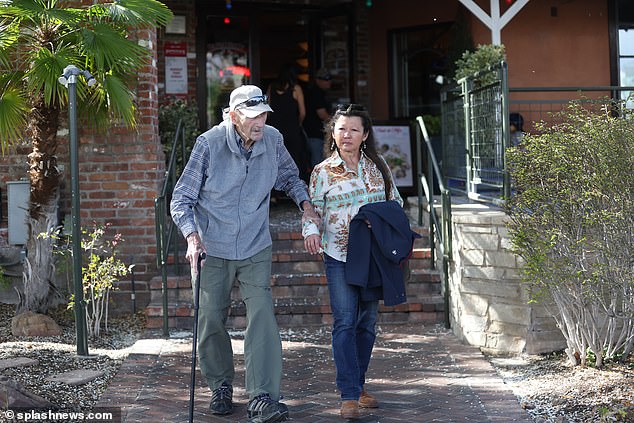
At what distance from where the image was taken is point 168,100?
10.6 m

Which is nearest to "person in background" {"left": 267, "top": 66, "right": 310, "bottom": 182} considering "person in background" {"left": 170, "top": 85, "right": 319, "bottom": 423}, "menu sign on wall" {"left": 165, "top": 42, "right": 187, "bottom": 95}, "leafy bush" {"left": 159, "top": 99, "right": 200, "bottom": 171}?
"leafy bush" {"left": 159, "top": 99, "right": 200, "bottom": 171}

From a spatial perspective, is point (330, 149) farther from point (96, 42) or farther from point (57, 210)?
point (57, 210)

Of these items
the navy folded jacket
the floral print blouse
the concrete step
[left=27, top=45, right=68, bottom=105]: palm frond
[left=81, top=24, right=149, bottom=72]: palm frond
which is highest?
[left=81, top=24, right=149, bottom=72]: palm frond

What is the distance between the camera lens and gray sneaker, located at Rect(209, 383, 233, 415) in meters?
4.95

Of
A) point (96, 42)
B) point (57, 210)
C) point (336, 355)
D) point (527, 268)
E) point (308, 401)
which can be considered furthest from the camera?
point (57, 210)

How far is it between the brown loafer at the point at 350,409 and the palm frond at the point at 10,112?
3651 millimetres

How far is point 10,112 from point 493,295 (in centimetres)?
385

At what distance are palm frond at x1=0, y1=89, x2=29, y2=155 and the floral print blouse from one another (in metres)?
3.06

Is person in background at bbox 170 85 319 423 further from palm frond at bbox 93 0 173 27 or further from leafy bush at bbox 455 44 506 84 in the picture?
leafy bush at bbox 455 44 506 84

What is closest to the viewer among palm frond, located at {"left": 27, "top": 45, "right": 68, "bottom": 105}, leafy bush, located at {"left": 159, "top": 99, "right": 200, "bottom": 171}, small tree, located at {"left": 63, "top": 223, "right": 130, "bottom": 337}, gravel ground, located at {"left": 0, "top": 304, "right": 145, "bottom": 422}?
gravel ground, located at {"left": 0, "top": 304, "right": 145, "bottom": 422}

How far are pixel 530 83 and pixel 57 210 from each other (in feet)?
18.8

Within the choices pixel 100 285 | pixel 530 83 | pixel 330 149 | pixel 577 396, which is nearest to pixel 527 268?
pixel 577 396

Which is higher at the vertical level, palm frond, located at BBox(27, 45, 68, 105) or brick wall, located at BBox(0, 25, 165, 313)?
palm frond, located at BBox(27, 45, 68, 105)

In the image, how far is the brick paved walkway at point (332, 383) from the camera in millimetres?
4965
